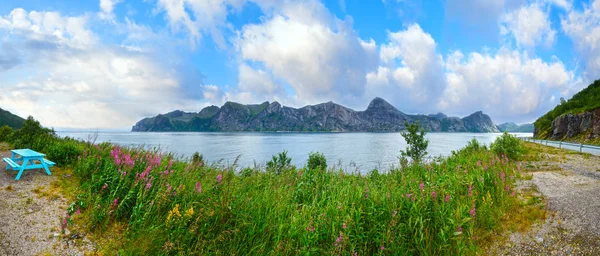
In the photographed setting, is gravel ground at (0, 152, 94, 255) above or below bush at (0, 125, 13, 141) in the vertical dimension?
below

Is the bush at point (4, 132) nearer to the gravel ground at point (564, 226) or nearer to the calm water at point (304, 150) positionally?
the calm water at point (304, 150)

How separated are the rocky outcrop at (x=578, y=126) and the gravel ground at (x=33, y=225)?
4947cm

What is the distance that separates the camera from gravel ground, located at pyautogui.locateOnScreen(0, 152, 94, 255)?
5.09m

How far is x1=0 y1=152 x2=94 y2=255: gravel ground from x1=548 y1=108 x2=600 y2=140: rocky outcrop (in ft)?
162

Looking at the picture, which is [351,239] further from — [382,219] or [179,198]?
[179,198]

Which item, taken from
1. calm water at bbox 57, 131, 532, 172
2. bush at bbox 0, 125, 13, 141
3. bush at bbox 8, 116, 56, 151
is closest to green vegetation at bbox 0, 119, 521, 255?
calm water at bbox 57, 131, 532, 172

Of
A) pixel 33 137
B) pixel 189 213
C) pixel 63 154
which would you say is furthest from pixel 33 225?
pixel 33 137

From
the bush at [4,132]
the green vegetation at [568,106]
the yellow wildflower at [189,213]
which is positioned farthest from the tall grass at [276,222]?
the green vegetation at [568,106]

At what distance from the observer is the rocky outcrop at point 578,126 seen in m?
34.7

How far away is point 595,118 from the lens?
35.3 meters

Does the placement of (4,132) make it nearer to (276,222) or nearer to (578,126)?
(276,222)

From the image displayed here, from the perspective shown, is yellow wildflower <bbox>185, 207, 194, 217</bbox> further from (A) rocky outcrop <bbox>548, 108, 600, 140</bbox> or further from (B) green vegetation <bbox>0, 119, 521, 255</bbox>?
(A) rocky outcrop <bbox>548, 108, 600, 140</bbox>

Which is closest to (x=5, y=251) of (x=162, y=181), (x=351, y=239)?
(x=162, y=181)

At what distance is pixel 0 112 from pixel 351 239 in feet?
627
